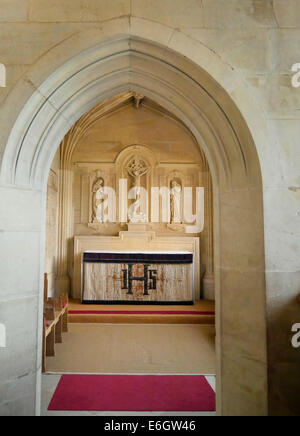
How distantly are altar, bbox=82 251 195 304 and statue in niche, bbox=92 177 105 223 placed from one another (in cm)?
123

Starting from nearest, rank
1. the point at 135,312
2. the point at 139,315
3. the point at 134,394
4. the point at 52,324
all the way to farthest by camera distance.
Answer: the point at 134,394, the point at 52,324, the point at 139,315, the point at 135,312

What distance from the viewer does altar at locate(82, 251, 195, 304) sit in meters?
6.54

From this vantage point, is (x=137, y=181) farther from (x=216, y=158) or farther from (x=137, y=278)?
(x=216, y=158)

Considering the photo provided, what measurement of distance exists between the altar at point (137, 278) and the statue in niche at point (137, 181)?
1.17 m

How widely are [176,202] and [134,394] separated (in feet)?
16.5

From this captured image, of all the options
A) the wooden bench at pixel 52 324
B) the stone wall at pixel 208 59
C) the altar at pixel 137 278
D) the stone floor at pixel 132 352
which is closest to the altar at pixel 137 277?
the altar at pixel 137 278

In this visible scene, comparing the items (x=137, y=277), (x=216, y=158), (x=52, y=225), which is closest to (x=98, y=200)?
(x=52, y=225)

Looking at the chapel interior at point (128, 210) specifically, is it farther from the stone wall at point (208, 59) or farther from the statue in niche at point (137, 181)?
the stone wall at point (208, 59)

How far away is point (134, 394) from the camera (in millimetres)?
3102

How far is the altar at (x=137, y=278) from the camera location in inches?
257

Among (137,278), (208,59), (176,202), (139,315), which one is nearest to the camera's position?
(208,59)

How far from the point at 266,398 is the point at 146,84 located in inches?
93.9

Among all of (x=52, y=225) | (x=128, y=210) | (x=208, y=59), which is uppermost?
(x=208, y=59)

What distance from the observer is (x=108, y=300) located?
21.5 feet
